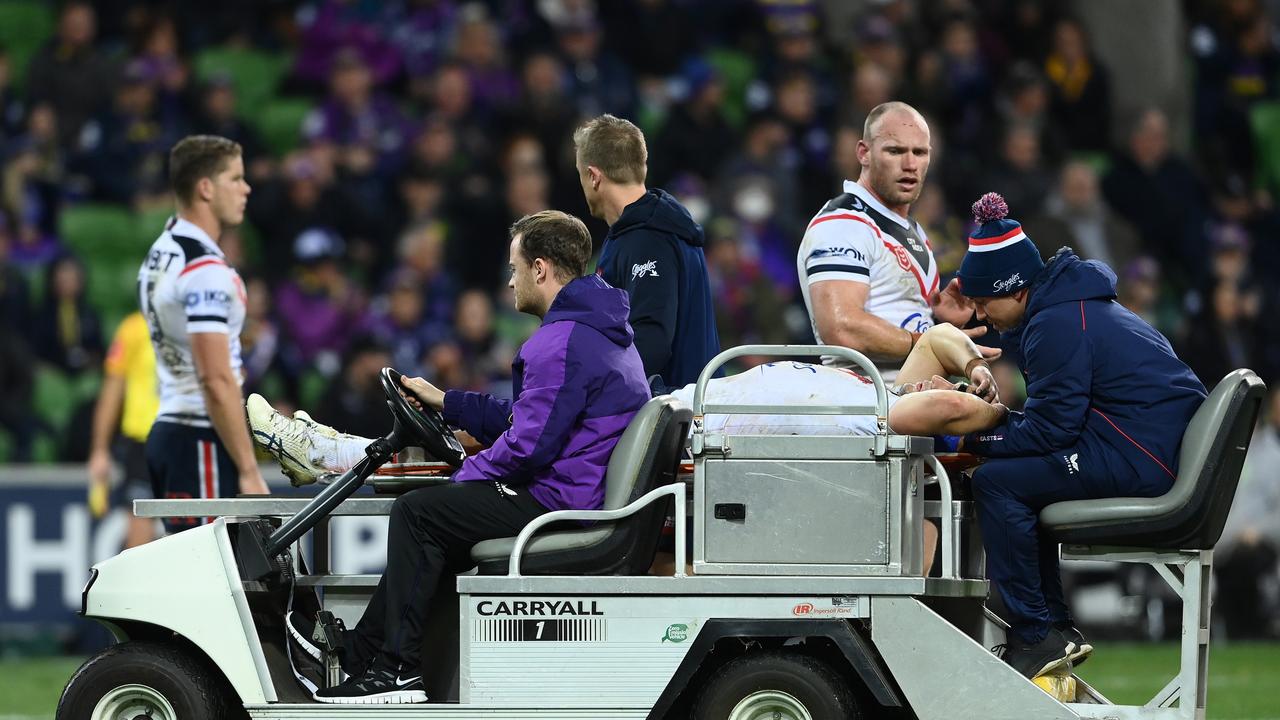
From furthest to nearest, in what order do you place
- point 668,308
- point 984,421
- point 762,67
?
point 762,67, point 668,308, point 984,421

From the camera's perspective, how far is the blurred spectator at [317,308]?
13805mm

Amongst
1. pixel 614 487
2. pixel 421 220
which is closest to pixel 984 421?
pixel 614 487

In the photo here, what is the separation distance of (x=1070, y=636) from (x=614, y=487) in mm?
1557

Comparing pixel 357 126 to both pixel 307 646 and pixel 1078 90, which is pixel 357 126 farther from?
pixel 307 646

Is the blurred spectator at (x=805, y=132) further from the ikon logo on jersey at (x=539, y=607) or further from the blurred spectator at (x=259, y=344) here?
the ikon logo on jersey at (x=539, y=607)

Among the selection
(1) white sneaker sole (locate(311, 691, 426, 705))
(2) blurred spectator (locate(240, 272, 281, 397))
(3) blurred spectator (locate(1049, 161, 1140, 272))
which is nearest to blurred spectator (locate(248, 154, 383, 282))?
(2) blurred spectator (locate(240, 272, 281, 397))

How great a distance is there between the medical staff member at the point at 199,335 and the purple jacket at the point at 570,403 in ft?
5.70

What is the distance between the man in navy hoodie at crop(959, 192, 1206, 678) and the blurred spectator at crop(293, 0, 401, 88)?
1044cm

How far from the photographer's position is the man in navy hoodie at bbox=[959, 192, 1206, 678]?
6371mm

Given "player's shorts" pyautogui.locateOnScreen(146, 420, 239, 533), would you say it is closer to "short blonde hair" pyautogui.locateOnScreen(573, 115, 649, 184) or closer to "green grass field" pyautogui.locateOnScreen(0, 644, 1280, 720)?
"green grass field" pyautogui.locateOnScreen(0, 644, 1280, 720)

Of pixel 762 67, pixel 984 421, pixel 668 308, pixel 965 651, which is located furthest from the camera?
pixel 762 67

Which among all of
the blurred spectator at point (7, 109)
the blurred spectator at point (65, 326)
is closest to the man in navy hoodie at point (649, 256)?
the blurred spectator at point (65, 326)

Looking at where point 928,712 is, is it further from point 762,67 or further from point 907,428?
point 762,67

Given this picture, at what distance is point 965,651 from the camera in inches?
239
